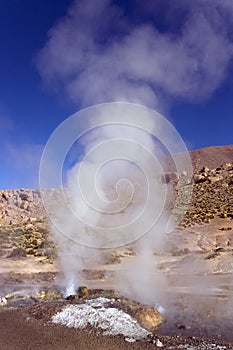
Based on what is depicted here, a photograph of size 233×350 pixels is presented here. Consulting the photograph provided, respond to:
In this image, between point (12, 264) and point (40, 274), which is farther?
point (12, 264)

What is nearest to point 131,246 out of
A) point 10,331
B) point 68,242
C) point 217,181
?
point 68,242

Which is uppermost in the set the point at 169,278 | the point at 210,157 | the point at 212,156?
the point at 212,156

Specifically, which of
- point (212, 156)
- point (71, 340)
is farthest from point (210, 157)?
point (71, 340)

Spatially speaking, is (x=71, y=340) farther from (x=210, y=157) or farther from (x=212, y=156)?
(x=212, y=156)

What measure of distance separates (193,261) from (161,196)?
20981 mm

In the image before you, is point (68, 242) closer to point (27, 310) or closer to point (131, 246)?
point (131, 246)

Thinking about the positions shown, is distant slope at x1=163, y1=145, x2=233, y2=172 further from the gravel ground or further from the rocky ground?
the gravel ground

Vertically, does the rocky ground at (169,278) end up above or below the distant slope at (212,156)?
below

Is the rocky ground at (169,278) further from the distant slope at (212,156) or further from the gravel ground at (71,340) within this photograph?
the distant slope at (212,156)

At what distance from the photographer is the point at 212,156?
76.7 metres

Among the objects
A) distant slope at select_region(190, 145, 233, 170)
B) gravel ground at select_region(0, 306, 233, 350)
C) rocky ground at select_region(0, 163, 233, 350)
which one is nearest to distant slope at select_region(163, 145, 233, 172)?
distant slope at select_region(190, 145, 233, 170)

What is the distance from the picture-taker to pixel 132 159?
1042 inches

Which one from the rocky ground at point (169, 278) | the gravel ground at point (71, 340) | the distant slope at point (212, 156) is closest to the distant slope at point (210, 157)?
the distant slope at point (212, 156)

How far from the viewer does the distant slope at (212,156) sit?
236 feet
